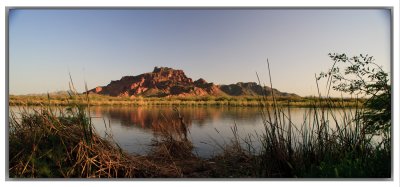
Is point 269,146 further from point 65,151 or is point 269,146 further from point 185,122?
point 65,151

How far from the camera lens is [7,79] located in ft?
13.6

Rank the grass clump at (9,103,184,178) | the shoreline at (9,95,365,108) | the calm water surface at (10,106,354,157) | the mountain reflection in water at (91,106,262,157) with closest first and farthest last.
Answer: the grass clump at (9,103,184,178), the shoreline at (9,95,365,108), the calm water surface at (10,106,354,157), the mountain reflection in water at (91,106,262,157)

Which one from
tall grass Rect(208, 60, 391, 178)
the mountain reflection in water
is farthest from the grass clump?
tall grass Rect(208, 60, 391, 178)

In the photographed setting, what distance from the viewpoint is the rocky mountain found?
5023 millimetres

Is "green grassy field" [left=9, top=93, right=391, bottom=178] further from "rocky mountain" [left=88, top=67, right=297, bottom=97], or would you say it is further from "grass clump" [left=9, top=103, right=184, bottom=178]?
"rocky mountain" [left=88, top=67, right=297, bottom=97]

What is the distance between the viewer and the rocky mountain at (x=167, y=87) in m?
5.02

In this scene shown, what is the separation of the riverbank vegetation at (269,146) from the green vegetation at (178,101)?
4 centimetres

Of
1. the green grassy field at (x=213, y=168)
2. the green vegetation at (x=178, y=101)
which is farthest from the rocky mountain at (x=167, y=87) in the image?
the green grassy field at (x=213, y=168)

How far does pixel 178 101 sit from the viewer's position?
533 cm

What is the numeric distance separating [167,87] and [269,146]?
4.32ft
